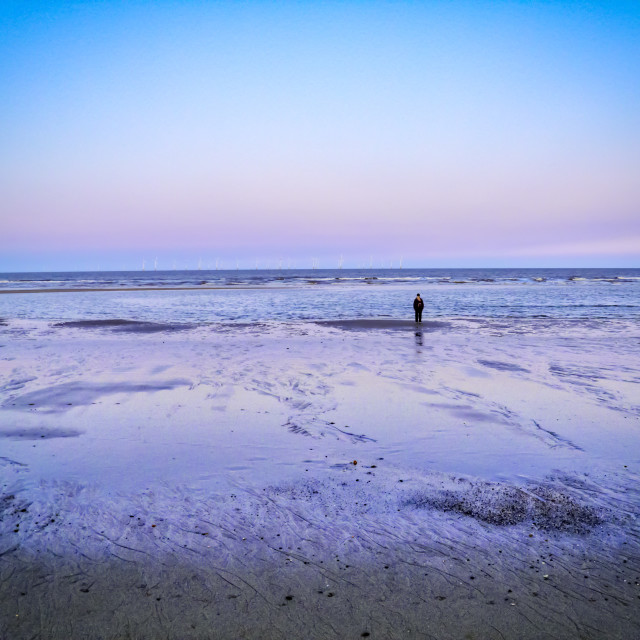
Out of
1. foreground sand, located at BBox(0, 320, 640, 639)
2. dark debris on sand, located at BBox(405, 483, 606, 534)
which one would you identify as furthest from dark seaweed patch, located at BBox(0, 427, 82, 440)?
dark debris on sand, located at BBox(405, 483, 606, 534)

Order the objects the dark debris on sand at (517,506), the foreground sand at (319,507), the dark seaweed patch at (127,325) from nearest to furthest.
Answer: the foreground sand at (319,507) < the dark debris on sand at (517,506) < the dark seaweed patch at (127,325)

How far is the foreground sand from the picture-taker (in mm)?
4555

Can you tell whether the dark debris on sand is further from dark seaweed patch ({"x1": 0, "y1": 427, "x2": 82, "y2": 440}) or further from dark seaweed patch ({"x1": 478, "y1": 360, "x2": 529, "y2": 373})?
dark seaweed patch ({"x1": 478, "y1": 360, "x2": 529, "y2": 373})

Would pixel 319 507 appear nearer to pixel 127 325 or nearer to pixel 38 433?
pixel 38 433

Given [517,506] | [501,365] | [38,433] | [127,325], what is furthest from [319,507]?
[127,325]

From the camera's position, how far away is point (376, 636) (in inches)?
167

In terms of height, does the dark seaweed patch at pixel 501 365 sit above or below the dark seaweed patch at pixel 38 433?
below

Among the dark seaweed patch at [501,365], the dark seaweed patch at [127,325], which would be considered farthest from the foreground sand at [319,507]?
the dark seaweed patch at [127,325]

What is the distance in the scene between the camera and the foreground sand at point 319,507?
455cm

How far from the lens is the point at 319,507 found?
6.57 meters

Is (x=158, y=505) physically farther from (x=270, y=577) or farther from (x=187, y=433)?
Result: (x=187, y=433)

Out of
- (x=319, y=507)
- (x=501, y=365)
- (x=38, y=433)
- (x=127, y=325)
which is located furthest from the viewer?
(x=127, y=325)

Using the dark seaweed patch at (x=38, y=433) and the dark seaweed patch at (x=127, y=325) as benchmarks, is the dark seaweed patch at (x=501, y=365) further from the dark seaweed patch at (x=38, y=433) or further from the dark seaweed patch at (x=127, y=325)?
the dark seaweed patch at (x=127, y=325)

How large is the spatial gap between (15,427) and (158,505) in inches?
208
